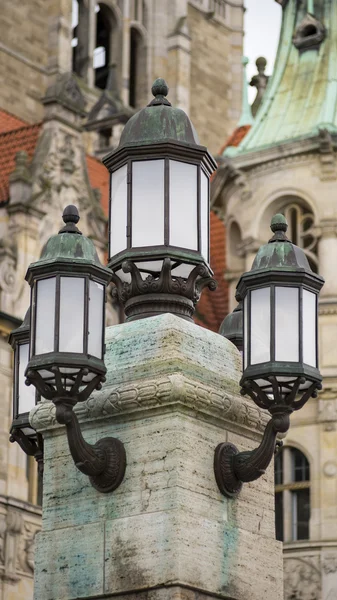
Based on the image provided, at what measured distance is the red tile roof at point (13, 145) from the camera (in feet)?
99.3

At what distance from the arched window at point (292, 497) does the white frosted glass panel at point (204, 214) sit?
1775 cm

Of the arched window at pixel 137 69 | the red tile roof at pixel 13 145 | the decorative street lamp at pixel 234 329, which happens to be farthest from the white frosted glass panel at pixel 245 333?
the arched window at pixel 137 69

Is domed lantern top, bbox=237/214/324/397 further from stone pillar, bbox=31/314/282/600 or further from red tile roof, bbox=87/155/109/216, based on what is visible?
red tile roof, bbox=87/155/109/216

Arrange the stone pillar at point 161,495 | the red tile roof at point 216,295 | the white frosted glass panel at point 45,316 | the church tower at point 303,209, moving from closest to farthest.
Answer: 1. the white frosted glass panel at point 45,316
2. the stone pillar at point 161,495
3. the church tower at point 303,209
4. the red tile roof at point 216,295

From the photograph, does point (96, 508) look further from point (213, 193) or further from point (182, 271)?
point (213, 193)

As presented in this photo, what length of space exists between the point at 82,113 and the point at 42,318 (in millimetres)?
22019

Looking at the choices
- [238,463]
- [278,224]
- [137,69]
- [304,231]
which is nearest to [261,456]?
[238,463]

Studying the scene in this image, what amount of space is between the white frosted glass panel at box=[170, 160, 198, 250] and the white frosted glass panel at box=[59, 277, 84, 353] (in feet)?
3.07

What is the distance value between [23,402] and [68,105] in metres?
20.4

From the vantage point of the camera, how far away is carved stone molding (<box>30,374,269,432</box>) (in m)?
8.62

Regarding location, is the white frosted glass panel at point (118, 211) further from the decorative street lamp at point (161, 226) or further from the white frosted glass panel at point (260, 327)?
the white frosted glass panel at point (260, 327)

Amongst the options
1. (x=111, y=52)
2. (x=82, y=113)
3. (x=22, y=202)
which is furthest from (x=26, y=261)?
(x=111, y=52)

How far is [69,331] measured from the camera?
824cm

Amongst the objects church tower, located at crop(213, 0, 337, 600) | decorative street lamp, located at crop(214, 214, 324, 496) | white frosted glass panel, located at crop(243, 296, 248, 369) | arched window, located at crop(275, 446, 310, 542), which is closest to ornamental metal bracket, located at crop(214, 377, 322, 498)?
decorative street lamp, located at crop(214, 214, 324, 496)
